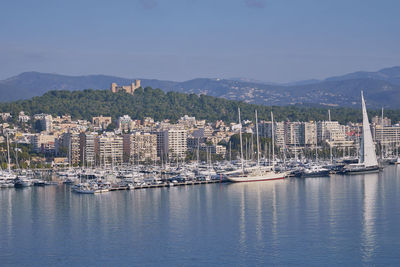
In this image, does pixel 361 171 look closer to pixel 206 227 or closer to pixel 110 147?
pixel 206 227

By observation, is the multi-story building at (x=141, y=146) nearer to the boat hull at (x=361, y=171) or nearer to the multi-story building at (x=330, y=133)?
the multi-story building at (x=330, y=133)

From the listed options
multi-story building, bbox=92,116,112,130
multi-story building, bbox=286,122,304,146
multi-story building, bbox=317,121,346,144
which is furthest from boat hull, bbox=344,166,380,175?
multi-story building, bbox=92,116,112,130

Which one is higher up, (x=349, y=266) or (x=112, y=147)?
(x=112, y=147)

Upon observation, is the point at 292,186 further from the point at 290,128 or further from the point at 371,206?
the point at 290,128

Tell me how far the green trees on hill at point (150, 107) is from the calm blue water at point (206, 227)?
64.0m

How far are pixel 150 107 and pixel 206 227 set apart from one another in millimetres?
93744

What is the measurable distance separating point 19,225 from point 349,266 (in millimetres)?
13595

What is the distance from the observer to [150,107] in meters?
119

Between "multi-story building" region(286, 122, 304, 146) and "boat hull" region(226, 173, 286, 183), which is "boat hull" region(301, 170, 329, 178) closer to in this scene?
"boat hull" region(226, 173, 286, 183)

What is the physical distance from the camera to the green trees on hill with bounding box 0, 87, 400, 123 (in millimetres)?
106250

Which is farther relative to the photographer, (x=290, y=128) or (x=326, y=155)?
(x=290, y=128)

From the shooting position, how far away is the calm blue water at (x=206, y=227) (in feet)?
70.1

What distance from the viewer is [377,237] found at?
2322 cm

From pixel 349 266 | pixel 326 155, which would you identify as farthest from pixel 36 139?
pixel 349 266
